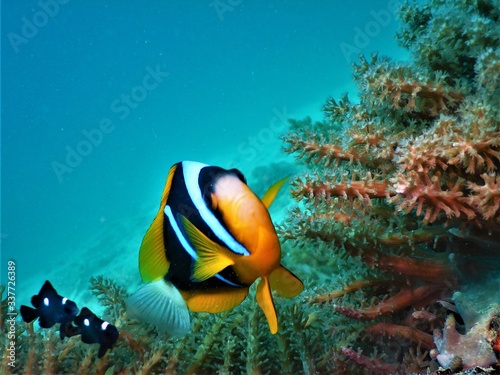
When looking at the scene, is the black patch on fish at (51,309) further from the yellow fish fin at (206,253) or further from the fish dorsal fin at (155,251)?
the yellow fish fin at (206,253)

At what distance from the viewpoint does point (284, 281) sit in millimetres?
1432

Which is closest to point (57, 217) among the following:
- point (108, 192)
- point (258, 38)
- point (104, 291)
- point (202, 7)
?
point (108, 192)

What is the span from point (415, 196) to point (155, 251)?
4.19ft

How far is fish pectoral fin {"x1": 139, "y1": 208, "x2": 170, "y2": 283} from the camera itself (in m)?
1.29

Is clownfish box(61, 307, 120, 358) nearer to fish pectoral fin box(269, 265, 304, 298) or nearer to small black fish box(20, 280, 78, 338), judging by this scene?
small black fish box(20, 280, 78, 338)

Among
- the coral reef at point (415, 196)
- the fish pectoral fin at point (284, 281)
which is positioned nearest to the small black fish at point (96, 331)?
the coral reef at point (415, 196)

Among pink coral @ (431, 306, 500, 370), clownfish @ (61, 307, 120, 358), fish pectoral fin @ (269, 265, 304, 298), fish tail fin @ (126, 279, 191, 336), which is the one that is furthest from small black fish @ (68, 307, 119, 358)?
pink coral @ (431, 306, 500, 370)

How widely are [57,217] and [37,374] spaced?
94671 mm

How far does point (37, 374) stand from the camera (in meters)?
2.79

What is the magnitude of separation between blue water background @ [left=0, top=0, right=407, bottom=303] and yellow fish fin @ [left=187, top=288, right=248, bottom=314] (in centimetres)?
7670

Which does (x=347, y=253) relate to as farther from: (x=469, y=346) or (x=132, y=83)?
(x=132, y=83)

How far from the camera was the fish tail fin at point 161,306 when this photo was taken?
1296 millimetres

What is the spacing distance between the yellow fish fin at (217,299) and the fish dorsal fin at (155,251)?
5.9 inches

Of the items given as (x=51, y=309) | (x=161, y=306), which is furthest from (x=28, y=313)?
(x=161, y=306)
